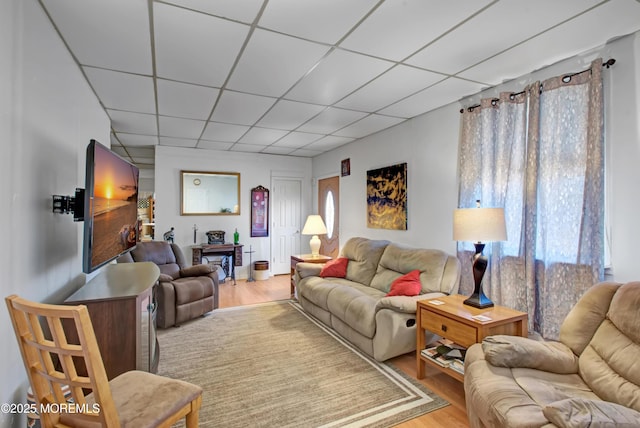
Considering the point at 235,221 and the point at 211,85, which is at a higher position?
the point at 211,85

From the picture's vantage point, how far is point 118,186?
7.70 feet

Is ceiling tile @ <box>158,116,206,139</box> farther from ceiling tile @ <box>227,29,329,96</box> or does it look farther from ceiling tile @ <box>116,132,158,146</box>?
ceiling tile @ <box>227,29,329,96</box>

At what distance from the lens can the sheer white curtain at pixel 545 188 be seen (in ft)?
6.98

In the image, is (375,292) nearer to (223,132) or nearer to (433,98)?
(433,98)

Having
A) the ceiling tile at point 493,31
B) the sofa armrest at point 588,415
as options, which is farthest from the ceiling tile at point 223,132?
the sofa armrest at point 588,415

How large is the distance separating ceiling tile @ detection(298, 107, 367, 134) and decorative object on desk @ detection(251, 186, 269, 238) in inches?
85.9

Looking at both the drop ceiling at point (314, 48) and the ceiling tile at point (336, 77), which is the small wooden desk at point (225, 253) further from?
the ceiling tile at point (336, 77)

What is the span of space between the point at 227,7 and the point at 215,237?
4528mm

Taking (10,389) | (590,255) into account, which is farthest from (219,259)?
(590,255)

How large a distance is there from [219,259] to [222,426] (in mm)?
4139

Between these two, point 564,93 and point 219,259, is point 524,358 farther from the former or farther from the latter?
point 219,259

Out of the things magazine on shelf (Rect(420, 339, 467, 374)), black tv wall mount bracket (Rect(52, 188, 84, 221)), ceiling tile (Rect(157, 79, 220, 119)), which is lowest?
magazine on shelf (Rect(420, 339, 467, 374))

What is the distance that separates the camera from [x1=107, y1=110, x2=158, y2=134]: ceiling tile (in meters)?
3.66

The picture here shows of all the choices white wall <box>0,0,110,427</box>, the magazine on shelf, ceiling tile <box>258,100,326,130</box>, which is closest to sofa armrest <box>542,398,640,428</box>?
the magazine on shelf
